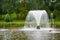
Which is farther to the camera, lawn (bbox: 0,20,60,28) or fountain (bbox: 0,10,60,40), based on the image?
lawn (bbox: 0,20,60,28)

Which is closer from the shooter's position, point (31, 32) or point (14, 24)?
point (31, 32)

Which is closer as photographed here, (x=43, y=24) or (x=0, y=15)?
(x=43, y=24)

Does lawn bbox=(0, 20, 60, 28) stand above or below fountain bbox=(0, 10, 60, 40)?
below

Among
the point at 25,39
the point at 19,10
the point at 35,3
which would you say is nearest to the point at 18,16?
the point at 19,10

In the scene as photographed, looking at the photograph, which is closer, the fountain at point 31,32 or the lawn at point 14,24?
the fountain at point 31,32

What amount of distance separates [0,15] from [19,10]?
6.67 ft

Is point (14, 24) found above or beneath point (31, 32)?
beneath

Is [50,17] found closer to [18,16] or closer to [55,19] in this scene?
[55,19]

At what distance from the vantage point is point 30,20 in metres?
20.2

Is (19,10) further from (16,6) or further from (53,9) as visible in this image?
(53,9)

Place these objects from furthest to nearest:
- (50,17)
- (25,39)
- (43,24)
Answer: (50,17) → (43,24) → (25,39)

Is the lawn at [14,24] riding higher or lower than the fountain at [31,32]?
lower

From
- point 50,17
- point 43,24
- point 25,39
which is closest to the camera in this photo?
point 25,39

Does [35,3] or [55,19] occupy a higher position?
[35,3]
